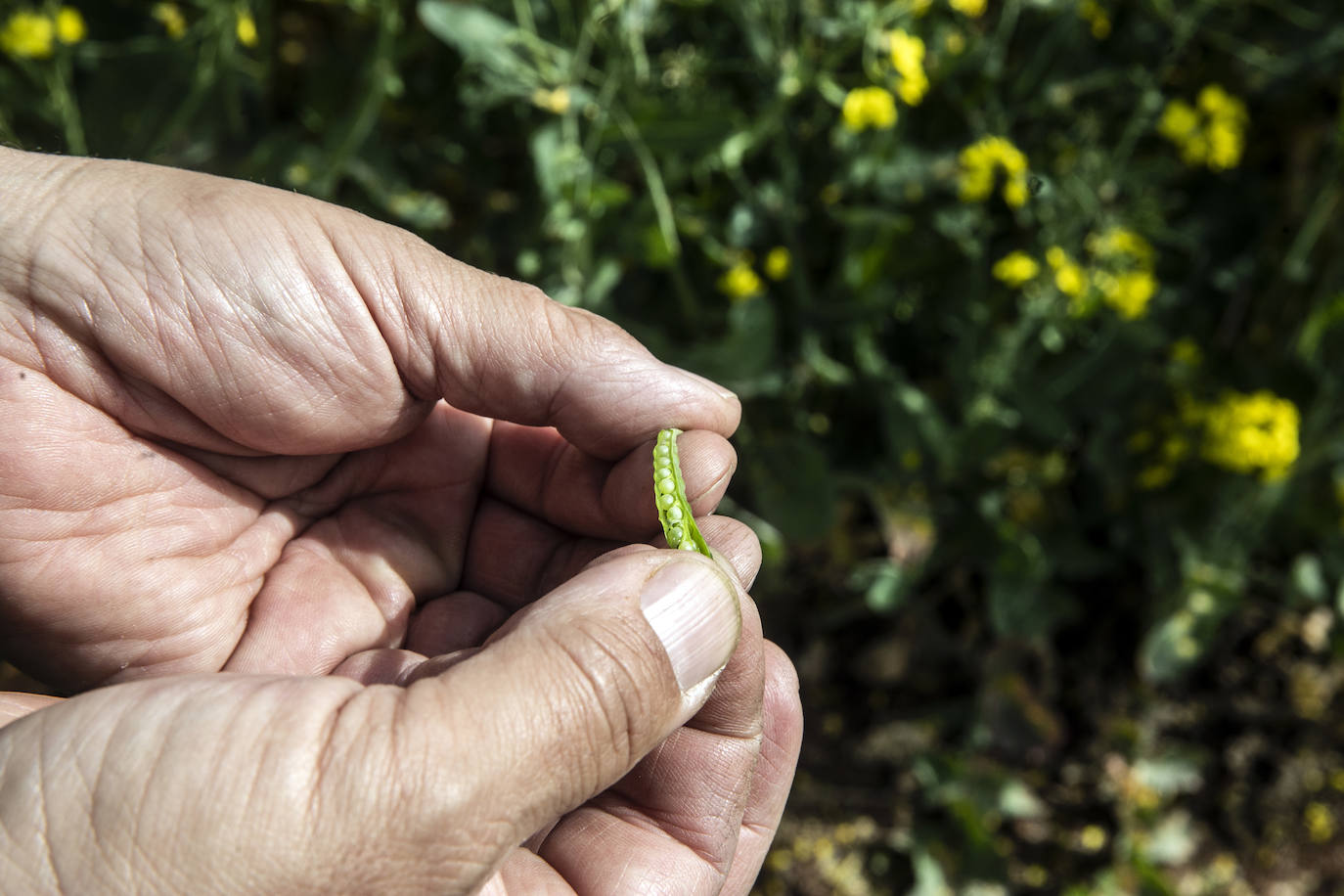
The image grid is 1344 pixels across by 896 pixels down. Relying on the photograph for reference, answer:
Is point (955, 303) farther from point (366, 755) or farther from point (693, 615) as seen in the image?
point (366, 755)

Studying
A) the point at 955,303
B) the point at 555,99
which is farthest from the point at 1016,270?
the point at 555,99

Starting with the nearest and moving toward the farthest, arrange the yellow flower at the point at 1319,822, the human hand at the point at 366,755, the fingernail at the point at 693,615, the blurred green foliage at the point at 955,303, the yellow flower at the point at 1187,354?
1. the human hand at the point at 366,755
2. the fingernail at the point at 693,615
3. the blurred green foliage at the point at 955,303
4. the yellow flower at the point at 1187,354
5. the yellow flower at the point at 1319,822

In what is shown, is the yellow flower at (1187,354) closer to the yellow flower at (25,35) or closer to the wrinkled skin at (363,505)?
the wrinkled skin at (363,505)

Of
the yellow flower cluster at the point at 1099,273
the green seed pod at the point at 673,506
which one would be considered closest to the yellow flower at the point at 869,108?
the yellow flower cluster at the point at 1099,273

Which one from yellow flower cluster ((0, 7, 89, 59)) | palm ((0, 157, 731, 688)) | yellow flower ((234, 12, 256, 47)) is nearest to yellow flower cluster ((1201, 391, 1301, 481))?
palm ((0, 157, 731, 688))

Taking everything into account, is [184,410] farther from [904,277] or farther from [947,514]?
[947,514]

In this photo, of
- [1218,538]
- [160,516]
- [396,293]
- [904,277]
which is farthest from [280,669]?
[1218,538]

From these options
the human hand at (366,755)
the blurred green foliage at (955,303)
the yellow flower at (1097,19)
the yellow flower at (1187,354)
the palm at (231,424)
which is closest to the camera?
the human hand at (366,755)
